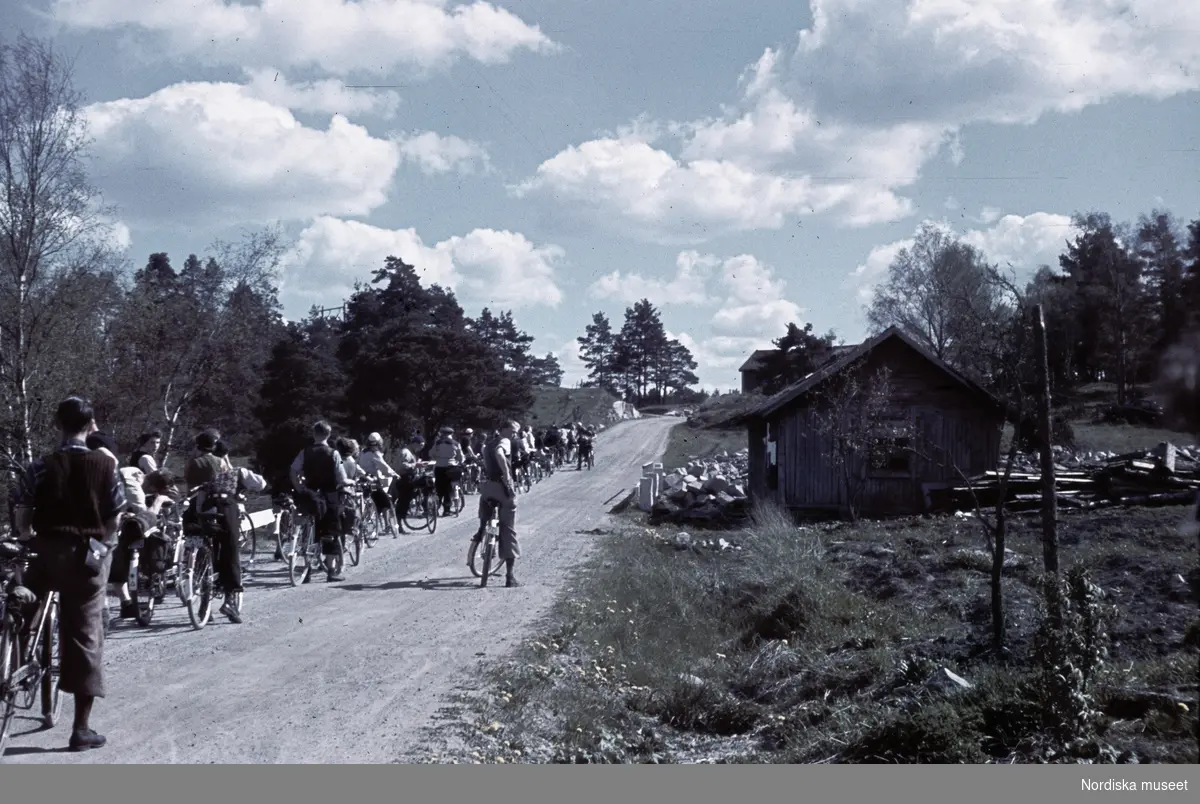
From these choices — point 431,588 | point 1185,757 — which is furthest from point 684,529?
point 1185,757

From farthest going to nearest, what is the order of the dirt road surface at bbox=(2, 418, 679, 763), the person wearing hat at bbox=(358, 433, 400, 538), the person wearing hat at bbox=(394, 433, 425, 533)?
the person wearing hat at bbox=(394, 433, 425, 533)
the person wearing hat at bbox=(358, 433, 400, 538)
the dirt road surface at bbox=(2, 418, 679, 763)

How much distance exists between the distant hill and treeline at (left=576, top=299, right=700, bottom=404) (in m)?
7.90

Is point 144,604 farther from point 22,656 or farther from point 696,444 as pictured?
point 696,444

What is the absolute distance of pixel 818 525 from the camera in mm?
24281

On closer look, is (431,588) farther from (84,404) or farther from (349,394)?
(349,394)

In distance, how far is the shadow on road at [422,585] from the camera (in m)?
12.9

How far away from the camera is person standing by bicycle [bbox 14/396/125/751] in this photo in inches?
235

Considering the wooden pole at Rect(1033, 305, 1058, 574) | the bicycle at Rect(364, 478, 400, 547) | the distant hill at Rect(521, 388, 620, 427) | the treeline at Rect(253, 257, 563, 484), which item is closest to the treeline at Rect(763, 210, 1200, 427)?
the wooden pole at Rect(1033, 305, 1058, 574)

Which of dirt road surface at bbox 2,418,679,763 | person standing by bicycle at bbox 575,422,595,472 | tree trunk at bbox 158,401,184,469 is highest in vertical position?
tree trunk at bbox 158,401,184,469

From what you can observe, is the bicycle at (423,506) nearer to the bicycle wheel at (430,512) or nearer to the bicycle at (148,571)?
the bicycle wheel at (430,512)

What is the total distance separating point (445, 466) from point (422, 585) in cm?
906

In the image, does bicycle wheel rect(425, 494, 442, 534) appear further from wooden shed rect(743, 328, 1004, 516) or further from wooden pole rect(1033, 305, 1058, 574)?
wooden pole rect(1033, 305, 1058, 574)

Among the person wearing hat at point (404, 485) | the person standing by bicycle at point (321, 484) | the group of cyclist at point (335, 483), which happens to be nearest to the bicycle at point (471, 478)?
the group of cyclist at point (335, 483)

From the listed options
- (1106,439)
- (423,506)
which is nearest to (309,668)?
(423,506)
